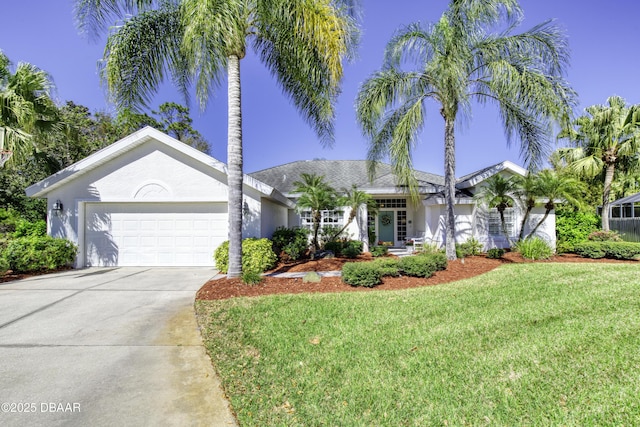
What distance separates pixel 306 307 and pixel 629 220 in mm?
23730

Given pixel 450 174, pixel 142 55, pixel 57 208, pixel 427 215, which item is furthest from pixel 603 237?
pixel 57 208

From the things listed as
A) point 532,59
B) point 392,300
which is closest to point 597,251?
point 532,59

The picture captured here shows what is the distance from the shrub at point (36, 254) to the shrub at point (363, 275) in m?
10.2

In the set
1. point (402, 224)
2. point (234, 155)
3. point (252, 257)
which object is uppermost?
point (234, 155)

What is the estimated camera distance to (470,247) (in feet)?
43.6

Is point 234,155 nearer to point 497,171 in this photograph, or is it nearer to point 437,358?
point 437,358

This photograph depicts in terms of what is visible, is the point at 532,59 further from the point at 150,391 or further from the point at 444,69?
the point at 150,391

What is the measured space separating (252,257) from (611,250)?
13974 millimetres

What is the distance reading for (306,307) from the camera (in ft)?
20.0

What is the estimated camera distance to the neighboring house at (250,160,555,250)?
14430mm

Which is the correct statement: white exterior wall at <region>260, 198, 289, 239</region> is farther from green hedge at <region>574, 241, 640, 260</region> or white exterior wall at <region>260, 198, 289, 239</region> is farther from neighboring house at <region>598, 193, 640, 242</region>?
neighboring house at <region>598, 193, 640, 242</region>

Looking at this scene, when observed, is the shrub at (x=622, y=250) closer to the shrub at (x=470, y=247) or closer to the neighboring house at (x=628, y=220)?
the shrub at (x=470, y=247)

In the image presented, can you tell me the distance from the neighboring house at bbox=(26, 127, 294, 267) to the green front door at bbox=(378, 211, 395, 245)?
26.5 ft


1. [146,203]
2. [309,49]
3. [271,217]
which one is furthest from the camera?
[271,217]
